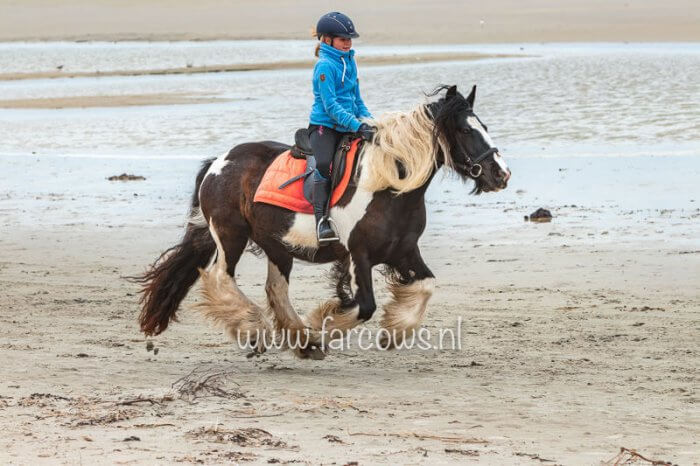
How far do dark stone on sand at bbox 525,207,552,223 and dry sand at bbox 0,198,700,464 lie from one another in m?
0.97

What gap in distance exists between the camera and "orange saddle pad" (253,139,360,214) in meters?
7.13

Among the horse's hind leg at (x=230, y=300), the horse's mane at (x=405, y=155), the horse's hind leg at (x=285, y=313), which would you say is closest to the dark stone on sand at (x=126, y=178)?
the horse's hind leg at (x=230, y=300)

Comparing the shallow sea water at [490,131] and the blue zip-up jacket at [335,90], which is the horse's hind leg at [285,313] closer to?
the blue zip-up jacket at [335,90]

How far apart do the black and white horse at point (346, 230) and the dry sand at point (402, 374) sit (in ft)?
0.99

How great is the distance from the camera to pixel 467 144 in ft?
21.9

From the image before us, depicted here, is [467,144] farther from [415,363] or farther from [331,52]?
[415,363]

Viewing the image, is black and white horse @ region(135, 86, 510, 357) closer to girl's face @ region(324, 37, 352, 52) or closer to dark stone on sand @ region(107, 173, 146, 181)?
girl's face @ region(324, 37, 352, 52)

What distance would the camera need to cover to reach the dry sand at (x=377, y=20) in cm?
5347

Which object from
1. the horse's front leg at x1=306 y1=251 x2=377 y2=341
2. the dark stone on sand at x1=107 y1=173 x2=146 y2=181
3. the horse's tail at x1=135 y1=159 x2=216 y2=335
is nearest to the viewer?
the horse's front leg at x1=306 y1=251 x2=377 y2=341

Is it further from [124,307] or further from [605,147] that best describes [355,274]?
[605,147]

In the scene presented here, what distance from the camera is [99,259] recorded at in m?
10.9

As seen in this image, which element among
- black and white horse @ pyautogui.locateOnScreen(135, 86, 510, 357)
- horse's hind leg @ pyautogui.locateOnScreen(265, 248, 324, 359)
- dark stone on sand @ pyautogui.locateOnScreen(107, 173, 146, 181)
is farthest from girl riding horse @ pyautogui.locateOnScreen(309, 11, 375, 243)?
dark stone on sand @ pyautogui.locateOnScreen(107, 173, 146, 181)

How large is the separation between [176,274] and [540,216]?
17.1 feet

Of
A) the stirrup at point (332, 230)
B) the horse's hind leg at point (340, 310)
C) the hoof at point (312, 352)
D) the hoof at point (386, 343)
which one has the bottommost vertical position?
the hoof at point (312, 352)
